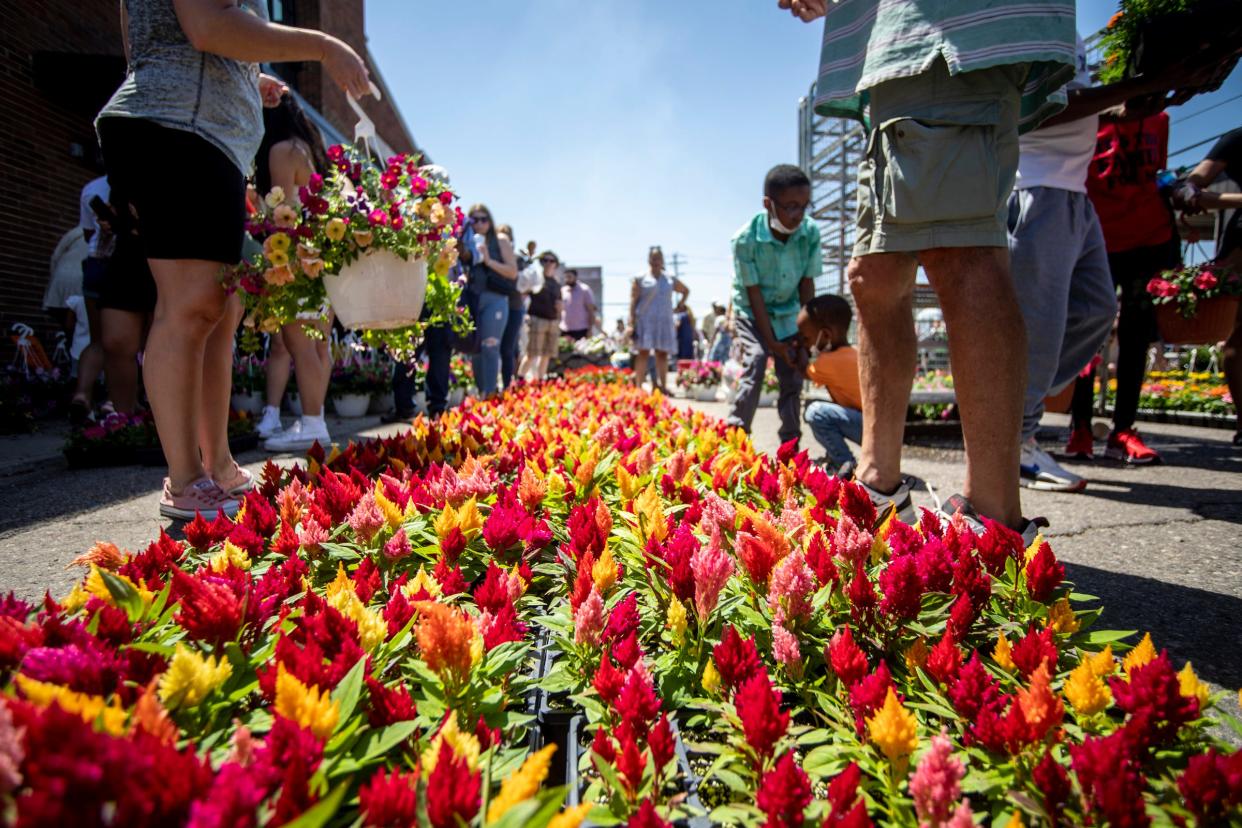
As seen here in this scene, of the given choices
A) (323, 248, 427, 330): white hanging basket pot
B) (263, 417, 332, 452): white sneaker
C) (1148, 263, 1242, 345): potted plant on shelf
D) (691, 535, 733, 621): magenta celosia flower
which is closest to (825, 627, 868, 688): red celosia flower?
(691, 535, 733, 621): magenta celosia flower

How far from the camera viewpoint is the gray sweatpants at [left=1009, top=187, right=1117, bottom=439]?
3162 millimetres

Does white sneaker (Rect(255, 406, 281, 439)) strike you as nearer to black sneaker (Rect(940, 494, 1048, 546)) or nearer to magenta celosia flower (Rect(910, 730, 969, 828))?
black sneaker (Rect(940, 494, 1048, 546))

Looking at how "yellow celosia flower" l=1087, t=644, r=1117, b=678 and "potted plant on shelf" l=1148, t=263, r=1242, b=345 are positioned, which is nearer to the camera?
"yellow celosia flower" l=1087, t=644, r=1117, b=678

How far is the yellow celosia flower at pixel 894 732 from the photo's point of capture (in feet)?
3.18

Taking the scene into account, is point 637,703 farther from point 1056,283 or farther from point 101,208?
point 101,208

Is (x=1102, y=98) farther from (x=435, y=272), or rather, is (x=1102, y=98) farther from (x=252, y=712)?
(x=252, y=712)

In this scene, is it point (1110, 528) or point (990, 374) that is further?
point (1110, 528)

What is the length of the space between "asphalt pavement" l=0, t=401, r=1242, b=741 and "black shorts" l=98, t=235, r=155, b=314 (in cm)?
113

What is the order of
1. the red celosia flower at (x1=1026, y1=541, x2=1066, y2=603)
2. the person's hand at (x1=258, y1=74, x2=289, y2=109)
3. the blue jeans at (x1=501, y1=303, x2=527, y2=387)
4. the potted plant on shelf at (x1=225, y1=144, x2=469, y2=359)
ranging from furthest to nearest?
the blue jeans at (x1=501, y1=303, x2=527, y2=387), the person's hand at (x1=258, y1=74, x2=289, y2=109), the potted plant on shelf at (x1=225, y1=144, x2=469, y2=359), the red celosia flower at (x1=1026, y1=541, x2=1066, y2=603)

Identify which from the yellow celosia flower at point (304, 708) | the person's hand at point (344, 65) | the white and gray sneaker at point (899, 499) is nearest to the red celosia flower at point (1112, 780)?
the yellow celosia flower at point (304, 708)

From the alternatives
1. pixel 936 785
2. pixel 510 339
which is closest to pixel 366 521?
pixel 936 785

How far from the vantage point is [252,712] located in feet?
3.59

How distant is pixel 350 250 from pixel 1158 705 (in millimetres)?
2892

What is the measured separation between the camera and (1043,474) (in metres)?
3.68
